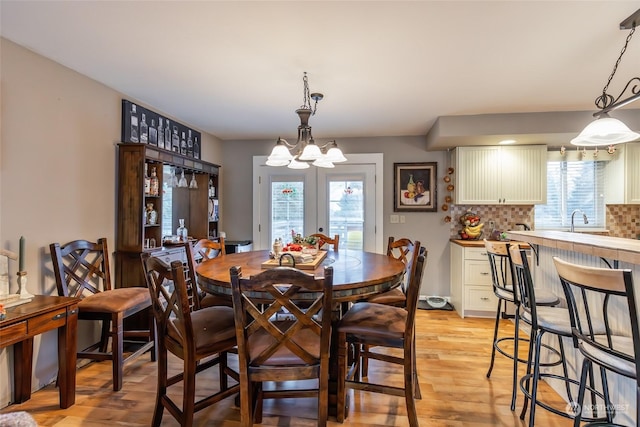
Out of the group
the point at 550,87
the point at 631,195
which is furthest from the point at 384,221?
the point at 631,195

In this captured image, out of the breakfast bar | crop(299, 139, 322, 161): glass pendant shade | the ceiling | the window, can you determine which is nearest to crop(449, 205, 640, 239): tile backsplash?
the window

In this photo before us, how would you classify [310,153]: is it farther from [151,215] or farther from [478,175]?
[478,175]

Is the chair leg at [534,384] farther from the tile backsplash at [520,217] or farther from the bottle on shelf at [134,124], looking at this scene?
the bottle on shelf at [134,124]

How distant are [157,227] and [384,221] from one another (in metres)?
2.81

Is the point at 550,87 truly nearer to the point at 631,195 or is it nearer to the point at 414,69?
the point at 414,69

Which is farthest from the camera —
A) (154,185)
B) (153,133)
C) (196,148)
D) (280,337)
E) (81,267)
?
(196,148)

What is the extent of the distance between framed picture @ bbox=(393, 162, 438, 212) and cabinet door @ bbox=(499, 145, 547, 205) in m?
0.82

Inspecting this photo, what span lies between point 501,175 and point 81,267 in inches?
172

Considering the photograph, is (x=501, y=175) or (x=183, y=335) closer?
(x=183, y=335)

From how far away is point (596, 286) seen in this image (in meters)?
1.15

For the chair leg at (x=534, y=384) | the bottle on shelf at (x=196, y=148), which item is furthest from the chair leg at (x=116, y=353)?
the chair leg at (x=534, y=384)

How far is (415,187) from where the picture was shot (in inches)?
172

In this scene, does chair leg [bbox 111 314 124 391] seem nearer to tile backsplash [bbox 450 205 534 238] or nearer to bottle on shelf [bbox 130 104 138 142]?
bottle on shelf [bbox 130 104 138 142]

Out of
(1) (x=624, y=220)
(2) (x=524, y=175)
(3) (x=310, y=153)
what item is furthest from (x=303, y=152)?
(1) (x=624, y=220)
